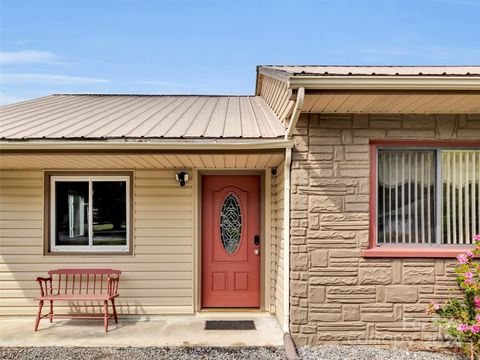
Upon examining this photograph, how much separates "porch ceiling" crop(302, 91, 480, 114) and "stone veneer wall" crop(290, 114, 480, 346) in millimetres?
144

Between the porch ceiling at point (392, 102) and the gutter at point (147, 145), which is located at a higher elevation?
the porch ceiling at point (392, 102)

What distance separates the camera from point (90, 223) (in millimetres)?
7035

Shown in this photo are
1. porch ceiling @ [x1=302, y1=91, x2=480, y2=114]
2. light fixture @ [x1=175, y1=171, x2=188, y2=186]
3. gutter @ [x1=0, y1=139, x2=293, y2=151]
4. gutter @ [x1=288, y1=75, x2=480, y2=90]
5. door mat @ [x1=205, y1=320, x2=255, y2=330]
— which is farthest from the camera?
light fixture @ [x1=175, y1=171, x2=188, y2=186]

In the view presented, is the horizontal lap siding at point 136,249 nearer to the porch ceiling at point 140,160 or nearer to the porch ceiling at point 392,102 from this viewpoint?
the porch ceiling at point 140,160

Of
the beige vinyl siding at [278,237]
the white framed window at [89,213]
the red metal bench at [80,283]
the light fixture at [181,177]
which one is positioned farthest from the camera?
the white framed window at [89,213]

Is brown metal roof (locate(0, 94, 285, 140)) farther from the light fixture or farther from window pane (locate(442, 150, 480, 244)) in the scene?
window pane (locate(442, 150, 480, 244))

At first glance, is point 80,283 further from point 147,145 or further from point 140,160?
point 147,145

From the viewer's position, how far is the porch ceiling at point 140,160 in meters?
5.56

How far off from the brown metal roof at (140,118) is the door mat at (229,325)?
8.60ft

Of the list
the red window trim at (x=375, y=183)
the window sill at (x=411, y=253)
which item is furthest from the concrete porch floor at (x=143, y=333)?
the red window trim at (x=375, y=183)

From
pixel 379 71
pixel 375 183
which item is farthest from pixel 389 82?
pixel 375 183

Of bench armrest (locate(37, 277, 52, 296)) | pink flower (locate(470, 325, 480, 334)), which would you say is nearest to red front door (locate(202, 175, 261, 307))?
bench armrest (locate(37, 277, 52, 296))

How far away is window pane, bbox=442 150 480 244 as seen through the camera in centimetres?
567

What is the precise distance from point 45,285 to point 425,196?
18.1ft
